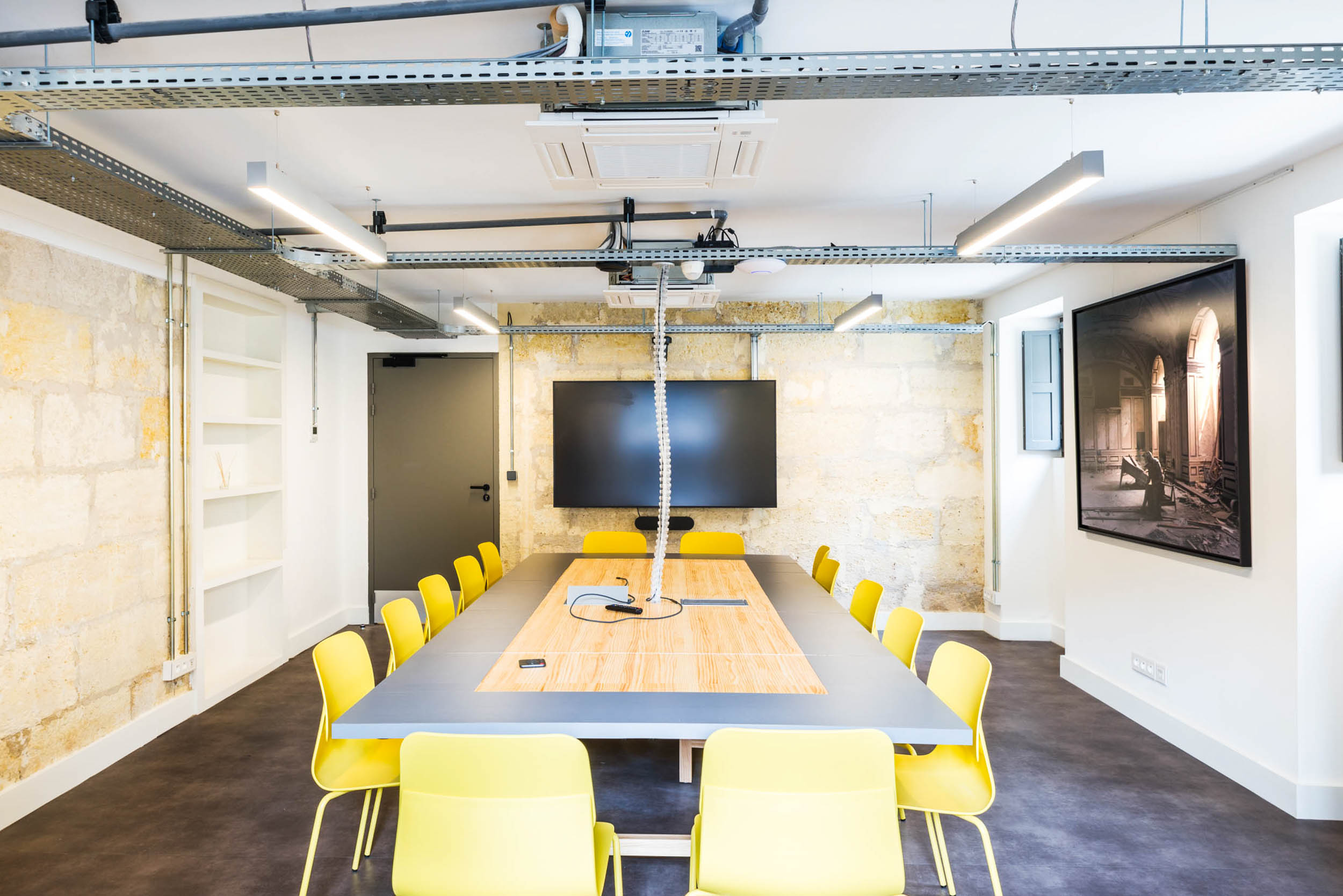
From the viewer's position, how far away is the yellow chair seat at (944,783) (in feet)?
6.97

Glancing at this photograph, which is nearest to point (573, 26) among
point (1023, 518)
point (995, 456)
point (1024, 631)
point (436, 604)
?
point (436, 604)

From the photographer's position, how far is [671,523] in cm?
607

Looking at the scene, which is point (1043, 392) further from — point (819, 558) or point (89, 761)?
point (89, 761)

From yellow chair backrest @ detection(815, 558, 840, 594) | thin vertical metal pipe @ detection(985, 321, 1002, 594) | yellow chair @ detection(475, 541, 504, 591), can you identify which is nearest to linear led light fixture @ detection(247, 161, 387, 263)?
yellow chair @ detection(475, 541, 504, 591)

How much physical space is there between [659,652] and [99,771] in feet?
9.99

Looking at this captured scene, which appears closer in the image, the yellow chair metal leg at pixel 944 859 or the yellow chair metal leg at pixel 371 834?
the yellow chair metal leg at pixel 944 859

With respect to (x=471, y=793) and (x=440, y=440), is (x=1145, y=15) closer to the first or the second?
(x=471, y=793)

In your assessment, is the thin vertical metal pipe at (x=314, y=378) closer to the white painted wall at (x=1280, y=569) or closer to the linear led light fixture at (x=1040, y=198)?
the linear led light fixture at (x=1040, y=198)

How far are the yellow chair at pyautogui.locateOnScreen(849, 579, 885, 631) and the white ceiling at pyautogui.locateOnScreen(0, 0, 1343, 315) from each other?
1.91 meters

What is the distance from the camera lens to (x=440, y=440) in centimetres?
643

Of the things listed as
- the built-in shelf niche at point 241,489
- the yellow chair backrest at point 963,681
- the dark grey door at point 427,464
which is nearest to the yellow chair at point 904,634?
the yellow chair backrest at point 963,681

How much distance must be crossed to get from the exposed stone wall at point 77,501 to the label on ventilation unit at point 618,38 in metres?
2.93

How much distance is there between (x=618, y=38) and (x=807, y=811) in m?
2.07

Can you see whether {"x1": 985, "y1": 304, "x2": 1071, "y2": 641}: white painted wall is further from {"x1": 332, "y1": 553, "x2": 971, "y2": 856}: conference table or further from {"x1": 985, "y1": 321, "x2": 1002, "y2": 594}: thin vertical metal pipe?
{"x1": 332, "y1": 553, "x2": 971, "y2": 856}: conference table
